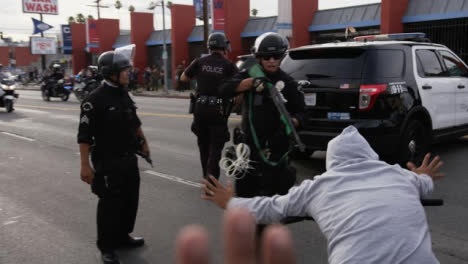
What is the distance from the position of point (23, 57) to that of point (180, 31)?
188 ft

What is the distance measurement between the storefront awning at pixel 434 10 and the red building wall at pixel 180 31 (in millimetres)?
18009

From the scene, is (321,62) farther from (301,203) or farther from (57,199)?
(301,203)

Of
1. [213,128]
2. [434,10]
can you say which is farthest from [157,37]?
[213,128]

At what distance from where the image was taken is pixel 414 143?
22.1 feet

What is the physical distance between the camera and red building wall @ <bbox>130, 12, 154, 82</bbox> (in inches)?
1569

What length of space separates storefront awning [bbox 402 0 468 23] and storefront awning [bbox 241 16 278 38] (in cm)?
941

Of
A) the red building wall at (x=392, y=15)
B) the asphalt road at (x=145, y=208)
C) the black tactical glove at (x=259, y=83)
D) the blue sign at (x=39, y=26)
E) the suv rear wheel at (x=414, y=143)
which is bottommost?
the asphalt road at (x=145, y=208)

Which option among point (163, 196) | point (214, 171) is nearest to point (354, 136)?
point (214, 171)

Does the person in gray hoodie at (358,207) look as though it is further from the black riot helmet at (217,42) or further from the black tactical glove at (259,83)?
the black riot helmet at (217,42)

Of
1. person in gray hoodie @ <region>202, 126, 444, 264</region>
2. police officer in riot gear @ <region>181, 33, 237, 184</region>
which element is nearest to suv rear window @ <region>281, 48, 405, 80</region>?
police officer in riot gear @ <region>181, 33, 237, 184</region>

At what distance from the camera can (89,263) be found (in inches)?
159

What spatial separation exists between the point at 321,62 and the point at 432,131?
207 centimetres

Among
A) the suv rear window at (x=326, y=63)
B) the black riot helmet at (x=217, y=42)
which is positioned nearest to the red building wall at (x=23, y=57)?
the suv rear window at (x=326, y=63)

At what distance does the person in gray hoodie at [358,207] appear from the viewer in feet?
6.39
